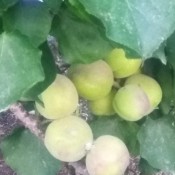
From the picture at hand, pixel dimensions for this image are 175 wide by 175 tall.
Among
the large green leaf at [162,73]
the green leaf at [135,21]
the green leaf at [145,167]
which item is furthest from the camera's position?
the green leaf at [145,167]

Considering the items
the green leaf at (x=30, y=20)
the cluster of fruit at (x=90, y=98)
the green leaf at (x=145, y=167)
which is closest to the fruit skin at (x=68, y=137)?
the cluster of fruit at (x=90, y=98)

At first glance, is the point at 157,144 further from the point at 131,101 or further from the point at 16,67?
the point at 16,67

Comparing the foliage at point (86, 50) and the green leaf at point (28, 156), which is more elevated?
the foliage at point (86, 50)

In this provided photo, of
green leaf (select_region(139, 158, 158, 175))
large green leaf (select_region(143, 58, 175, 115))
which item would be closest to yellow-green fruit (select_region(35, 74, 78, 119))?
large green leaf (select_region(143, 58, 175, 115))

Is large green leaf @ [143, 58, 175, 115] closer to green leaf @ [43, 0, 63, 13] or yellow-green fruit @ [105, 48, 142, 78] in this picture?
yellow-green fruit @ [105, 48, 142, 78]

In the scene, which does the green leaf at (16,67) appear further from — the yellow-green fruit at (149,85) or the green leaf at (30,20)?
the yellow-green fruit at (149,85)

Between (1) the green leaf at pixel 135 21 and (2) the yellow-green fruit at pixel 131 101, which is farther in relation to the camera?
(2) the yellow-green fruit at pixel 131 101

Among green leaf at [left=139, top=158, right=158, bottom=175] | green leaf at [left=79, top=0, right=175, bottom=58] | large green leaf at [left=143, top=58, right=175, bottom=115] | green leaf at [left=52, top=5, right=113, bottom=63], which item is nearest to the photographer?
green leaf at [left=79, top=0, right=175, bottom=58]
